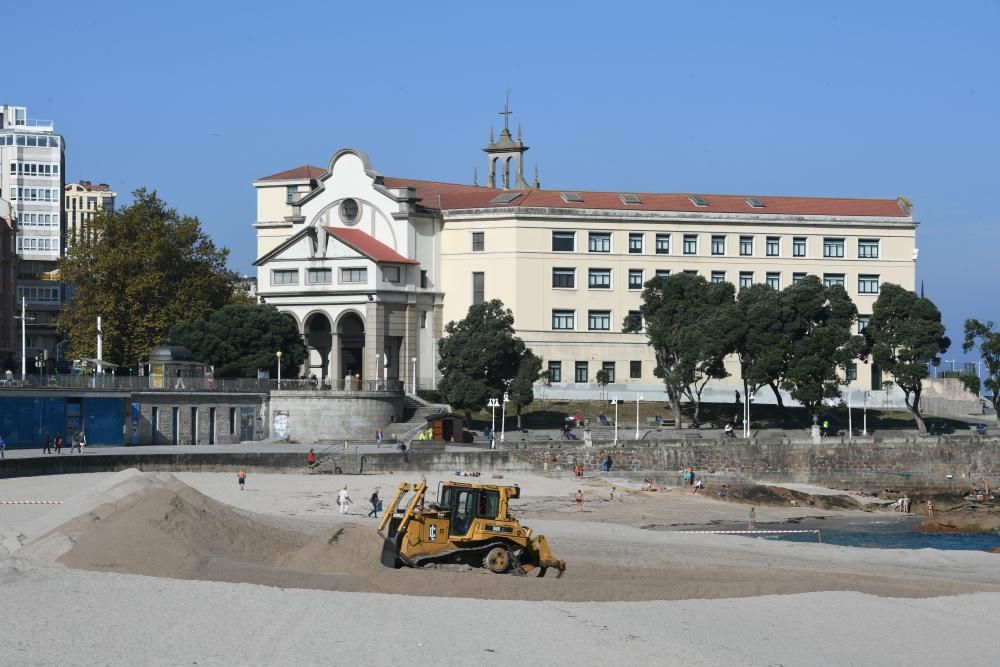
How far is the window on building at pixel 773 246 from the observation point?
104 meters

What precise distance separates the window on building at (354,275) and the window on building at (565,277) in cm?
1383

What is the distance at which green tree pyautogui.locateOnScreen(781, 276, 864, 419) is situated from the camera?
8331 cm

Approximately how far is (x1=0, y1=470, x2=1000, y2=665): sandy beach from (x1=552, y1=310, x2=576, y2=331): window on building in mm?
54138

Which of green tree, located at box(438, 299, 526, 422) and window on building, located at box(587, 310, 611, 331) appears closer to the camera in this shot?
green tree, located at box(438, 299, 526, 422)

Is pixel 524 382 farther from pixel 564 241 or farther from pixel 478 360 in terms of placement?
pixel 564 241

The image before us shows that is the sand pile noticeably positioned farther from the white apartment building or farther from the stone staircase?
the white apartment building

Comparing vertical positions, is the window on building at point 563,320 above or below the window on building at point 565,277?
below

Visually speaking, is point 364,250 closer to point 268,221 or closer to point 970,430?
point 268,221

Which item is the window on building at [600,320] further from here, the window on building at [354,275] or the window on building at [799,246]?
the window on building at [354,275]

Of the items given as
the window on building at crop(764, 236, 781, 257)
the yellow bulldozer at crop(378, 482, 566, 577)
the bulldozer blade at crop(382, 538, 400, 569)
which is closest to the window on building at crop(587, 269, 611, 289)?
the window on building at crop(764, 236, 781, 257)

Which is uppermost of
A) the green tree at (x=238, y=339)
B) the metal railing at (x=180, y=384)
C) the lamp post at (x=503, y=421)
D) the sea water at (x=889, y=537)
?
the green tree at (x=238, y=339)

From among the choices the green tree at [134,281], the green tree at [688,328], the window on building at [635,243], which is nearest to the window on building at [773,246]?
the window on building at [635,243]

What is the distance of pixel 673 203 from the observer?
105125 millimetres

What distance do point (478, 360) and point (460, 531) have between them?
50664mm
